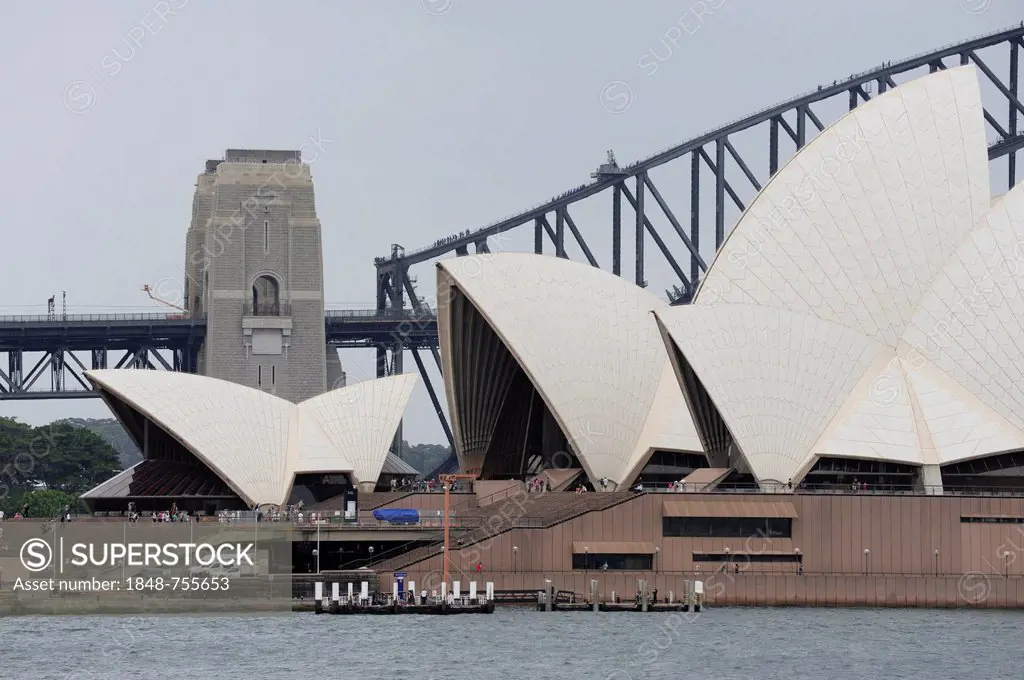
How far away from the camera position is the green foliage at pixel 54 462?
150875mm

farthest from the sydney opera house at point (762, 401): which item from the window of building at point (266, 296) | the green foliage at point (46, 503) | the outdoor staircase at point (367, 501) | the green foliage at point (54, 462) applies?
the green foliage at point (54, 462)

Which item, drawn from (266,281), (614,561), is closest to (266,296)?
(266,281)

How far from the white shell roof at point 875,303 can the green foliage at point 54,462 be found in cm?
7613

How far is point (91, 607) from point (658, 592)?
766 inches

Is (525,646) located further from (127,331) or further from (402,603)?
(127,331)

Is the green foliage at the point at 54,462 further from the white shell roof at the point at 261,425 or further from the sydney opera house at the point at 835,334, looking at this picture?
the sydney opera house at the point at 835,334

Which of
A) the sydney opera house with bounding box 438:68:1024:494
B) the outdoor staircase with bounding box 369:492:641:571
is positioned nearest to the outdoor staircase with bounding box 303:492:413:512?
the outdoor staircase with bounding box 369:492:641:571

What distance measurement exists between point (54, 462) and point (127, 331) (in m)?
16.6

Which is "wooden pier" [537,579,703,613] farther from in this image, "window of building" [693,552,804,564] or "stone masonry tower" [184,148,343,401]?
"stone masonry tower" [184,148,343,401]

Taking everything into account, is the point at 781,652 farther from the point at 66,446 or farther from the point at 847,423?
the point at 66,446

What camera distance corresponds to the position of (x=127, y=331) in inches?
5482

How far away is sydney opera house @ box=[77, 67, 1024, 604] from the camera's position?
78.0m

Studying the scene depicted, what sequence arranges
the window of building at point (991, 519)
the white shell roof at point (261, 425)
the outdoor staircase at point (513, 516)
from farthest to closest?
1. the white shell roof at point (261, 425)
2. the window of building at point (991, 519)
3. the outdoor staircase at point (513, 516)

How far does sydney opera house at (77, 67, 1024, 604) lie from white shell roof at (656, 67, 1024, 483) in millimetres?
87
